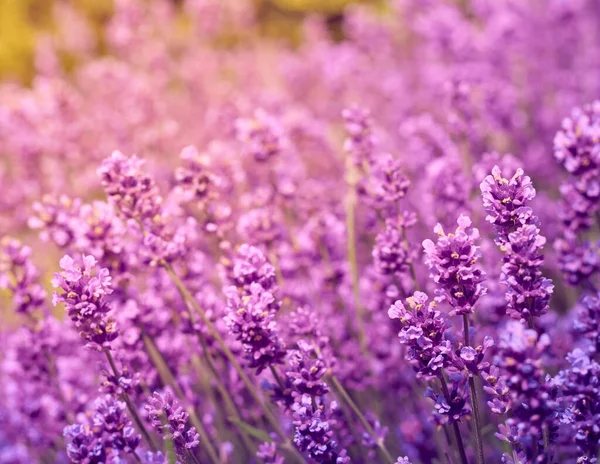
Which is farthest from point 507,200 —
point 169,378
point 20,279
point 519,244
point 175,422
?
point 20,279

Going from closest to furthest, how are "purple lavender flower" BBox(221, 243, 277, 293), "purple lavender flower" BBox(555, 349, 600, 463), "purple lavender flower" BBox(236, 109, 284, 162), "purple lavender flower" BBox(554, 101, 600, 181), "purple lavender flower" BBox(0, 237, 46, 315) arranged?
"purple lavender flower" BBox(555, 349, 600, 463), "purple lavender flower" BBox(221, 243, 277, 293), "purple lavender flower" BBox(554, 101, 600, 181), "purple lavender flower" BBox(0, 237, 46, 315), "purple lavender flower" BBox(236, 109, 284, 162)

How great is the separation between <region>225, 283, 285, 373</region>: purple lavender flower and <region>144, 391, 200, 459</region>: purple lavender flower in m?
0.26

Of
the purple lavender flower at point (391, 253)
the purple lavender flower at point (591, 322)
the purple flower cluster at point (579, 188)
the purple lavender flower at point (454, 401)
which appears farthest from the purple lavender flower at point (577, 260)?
the purple lavender flower at point (454, 401)

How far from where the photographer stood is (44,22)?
11.4 meters

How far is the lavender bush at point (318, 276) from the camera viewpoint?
72.6 inches

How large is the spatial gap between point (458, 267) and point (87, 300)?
1108 mm

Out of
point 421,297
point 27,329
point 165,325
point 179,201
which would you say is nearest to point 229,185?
point 179,201

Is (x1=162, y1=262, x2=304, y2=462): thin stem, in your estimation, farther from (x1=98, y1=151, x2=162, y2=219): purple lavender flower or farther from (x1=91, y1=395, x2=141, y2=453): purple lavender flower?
(x1=91, y1=395, x2=141, y2=453): purple lavender flower

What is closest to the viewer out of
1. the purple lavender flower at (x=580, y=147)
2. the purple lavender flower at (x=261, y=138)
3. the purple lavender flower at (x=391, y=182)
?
the purple lavender flower at (x=580, y=147)

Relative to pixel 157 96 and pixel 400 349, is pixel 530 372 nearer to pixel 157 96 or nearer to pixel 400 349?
pixel 400 349

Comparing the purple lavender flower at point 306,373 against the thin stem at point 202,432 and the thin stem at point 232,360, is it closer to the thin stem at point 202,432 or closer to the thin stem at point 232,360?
the thin stem at point 232,360

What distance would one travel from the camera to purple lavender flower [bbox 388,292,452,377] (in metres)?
1.77

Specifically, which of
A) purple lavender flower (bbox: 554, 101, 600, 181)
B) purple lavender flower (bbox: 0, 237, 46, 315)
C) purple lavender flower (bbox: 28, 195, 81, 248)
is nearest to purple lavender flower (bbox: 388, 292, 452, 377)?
purple lavender flower (bbox: 554, 101, 600, 181)

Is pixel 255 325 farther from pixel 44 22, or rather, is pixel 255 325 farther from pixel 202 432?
pixel 44 22
